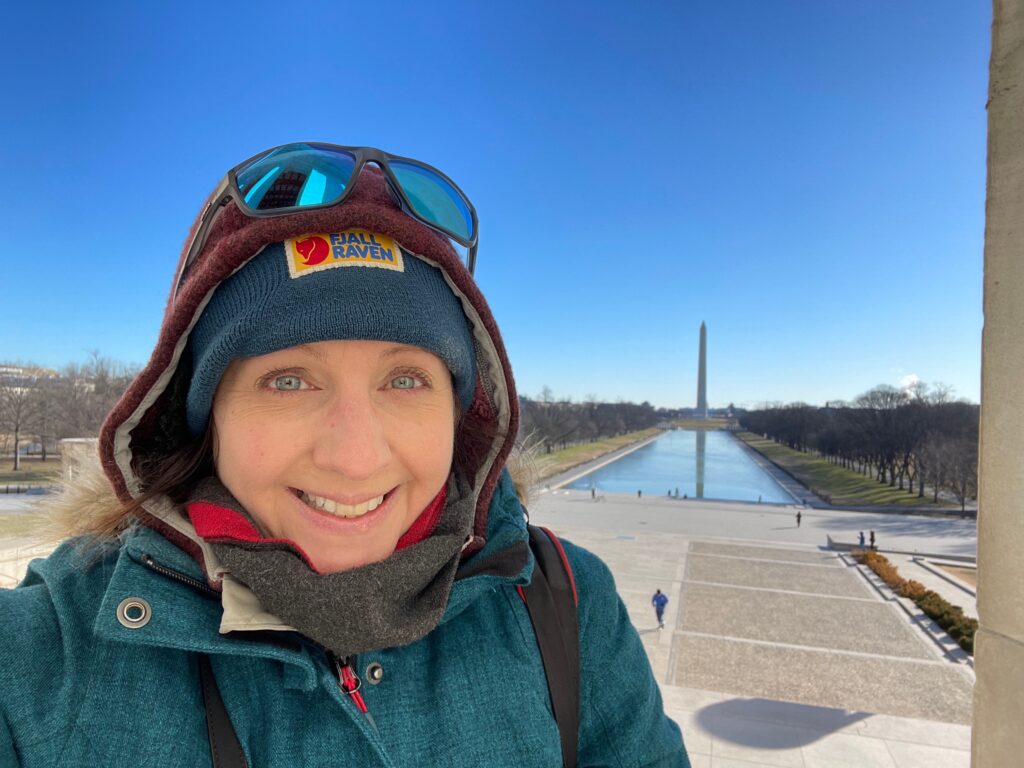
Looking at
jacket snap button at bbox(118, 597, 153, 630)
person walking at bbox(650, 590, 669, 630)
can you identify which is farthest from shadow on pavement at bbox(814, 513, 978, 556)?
jacket snap button at bbox(118, 597, 153, 630)

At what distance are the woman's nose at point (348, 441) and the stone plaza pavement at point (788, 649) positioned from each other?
2.10 m

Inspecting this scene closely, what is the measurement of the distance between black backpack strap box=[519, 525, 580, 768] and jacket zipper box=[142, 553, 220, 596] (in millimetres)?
745

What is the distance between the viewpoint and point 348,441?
1334 mm

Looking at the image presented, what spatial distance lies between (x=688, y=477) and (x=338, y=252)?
55.2 meters

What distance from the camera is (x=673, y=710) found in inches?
416

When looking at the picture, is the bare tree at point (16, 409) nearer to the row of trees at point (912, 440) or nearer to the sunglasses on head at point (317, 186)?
the sunglasses on head at point (317, 186)

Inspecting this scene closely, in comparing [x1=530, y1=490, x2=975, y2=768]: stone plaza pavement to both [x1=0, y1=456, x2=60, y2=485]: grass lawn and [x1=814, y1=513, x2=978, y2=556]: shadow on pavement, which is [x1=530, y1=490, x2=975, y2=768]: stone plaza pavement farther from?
[x1=0, y1=456, x2=60, y2=485]: grass lawn

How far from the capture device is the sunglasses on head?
149cm

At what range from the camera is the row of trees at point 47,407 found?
39625 mm

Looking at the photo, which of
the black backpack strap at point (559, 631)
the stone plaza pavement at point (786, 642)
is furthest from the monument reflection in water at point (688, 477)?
the black backpack strap at point (559, 631)

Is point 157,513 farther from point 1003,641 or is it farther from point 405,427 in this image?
Result: point 1003,641

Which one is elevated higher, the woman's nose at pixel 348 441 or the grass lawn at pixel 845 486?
the woman's nose at pixel 348 441

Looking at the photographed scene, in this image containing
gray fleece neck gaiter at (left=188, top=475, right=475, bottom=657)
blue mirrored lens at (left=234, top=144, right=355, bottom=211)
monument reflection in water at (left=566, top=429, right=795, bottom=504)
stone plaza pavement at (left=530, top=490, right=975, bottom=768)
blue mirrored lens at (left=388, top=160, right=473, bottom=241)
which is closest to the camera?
gray fleece neck gaiter at (left=188, top=475, right=475, bottom=657)

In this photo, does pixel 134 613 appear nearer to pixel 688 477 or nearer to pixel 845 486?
pixel 845 486
